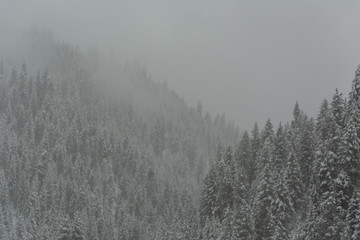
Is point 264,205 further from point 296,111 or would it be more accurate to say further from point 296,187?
point 296,111

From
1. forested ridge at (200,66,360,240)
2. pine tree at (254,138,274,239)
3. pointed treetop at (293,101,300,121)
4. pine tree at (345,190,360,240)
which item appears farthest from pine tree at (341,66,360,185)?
pointed treetop at (293,101,300,121)

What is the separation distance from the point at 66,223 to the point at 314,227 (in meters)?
24.0

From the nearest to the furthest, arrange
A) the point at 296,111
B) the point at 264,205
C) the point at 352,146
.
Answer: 1. the point at 352,146
2. the point at 264,205
3. the point at 296,111

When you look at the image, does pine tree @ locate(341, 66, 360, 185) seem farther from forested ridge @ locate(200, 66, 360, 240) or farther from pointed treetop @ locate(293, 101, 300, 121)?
pointed treetop @ locate(293, 101, 300, 121)

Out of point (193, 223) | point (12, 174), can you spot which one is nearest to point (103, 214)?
point (12, 174)

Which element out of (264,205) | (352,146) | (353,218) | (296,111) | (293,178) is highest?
(296,111)

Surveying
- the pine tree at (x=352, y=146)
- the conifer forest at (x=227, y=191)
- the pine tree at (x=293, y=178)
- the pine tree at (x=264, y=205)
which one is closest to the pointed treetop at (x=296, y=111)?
the conifer forest at (x=227, y=191)

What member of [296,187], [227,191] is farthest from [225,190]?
[296,187]

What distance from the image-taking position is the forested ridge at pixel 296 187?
101ft

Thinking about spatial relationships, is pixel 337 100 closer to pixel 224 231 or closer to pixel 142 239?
pixel 224 231

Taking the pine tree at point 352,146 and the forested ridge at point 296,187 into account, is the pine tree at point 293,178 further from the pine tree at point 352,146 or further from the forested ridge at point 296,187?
the pine tree at point 352,146

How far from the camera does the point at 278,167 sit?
180 ft

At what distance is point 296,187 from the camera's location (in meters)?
49.3

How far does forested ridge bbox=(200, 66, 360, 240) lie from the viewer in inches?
1214
